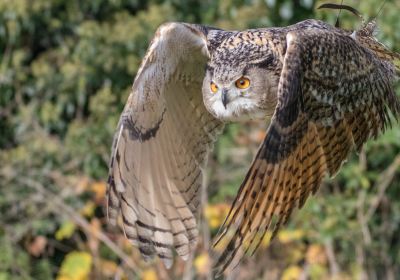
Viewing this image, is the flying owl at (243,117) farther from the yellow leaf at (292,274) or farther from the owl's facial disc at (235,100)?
the yellow leaf at (292,274)

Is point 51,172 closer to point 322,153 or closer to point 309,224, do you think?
point 309,224

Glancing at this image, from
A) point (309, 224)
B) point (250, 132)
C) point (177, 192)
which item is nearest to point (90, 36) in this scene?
point (250, 132)

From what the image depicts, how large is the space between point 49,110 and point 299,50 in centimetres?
401

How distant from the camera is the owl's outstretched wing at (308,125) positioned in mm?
3818

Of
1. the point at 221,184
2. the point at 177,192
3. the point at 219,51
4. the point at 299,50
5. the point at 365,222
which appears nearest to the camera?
the point at 299,50

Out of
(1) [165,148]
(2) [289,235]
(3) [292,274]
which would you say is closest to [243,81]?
(1) [165,148]

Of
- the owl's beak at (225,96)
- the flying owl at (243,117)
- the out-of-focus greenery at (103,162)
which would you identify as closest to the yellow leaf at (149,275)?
the out-of-focus greenery at (103,162)

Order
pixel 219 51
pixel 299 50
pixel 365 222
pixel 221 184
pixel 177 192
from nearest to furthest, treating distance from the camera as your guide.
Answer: pixel 299 50, pixel 219 51, pixel 177 192, pixel 365 222, pixel 221 184

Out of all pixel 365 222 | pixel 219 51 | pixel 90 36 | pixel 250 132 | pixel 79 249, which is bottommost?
pixel 79 249

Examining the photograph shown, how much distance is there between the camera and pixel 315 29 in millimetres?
4258

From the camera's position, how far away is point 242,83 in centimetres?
431

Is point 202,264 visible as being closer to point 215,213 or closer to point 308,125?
point 215,213

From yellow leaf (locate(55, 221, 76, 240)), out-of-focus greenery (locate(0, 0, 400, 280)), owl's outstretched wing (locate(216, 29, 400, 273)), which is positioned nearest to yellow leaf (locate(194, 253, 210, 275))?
out-of-focus greenery (locate(0, 0, 400, 280))

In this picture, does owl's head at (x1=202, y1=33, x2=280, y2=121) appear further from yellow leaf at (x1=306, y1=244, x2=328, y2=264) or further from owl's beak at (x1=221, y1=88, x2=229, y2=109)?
yellow leaf at (x1=306, y1=244, x2=328, y2=264)
